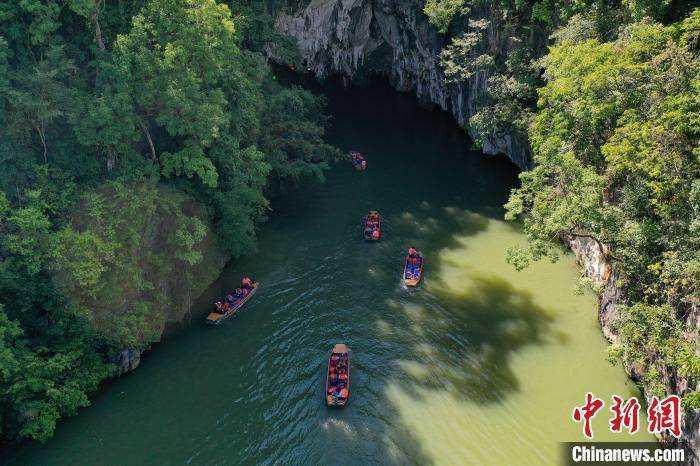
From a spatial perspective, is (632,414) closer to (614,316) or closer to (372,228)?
(614,316)

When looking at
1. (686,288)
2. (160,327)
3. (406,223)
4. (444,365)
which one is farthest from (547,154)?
(160,327)

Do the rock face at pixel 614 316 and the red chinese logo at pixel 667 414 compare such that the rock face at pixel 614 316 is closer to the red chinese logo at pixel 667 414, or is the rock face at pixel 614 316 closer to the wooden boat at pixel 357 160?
the red chinese logo at pixel 667 414

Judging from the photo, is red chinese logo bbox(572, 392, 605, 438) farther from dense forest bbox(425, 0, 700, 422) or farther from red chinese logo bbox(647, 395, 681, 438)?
red chinese logo bbox(647, 395, 681, 438)

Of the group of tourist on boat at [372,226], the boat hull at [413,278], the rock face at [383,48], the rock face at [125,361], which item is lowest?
the rock face at [125,361]

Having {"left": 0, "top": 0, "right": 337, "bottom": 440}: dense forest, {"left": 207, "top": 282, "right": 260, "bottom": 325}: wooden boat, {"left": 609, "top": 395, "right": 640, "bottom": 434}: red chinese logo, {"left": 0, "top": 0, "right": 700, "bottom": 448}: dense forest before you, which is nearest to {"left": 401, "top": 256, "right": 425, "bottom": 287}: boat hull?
{"left": 0, "top": 0, "right": 700, "bottom": 448}: dense forest

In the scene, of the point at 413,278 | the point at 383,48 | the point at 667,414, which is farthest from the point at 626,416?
the point at 383,48

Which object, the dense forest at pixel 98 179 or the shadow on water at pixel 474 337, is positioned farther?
the shadow on water at pixel 474 337

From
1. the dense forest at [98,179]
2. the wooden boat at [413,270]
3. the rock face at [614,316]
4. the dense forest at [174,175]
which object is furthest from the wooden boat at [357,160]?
the rock face at [614,316]
